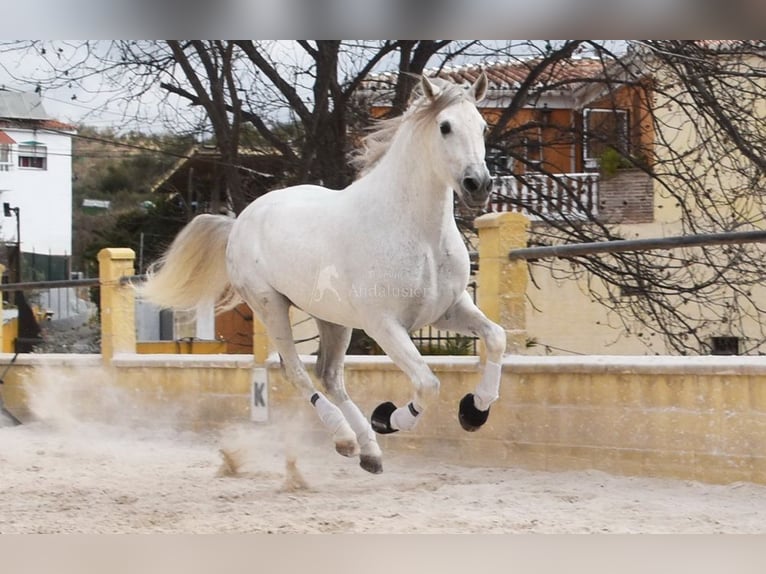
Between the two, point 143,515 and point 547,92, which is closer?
point 143,515

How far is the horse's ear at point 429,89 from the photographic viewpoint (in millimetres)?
3903

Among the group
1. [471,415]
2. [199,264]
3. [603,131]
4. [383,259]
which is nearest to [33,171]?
[199,264]

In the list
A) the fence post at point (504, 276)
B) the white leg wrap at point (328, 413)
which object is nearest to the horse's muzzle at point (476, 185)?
the white leg wrap at point (328, 413)

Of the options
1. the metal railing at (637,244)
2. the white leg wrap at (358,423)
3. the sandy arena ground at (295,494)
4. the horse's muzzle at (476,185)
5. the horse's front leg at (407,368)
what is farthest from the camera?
the metal railing at (637,244)

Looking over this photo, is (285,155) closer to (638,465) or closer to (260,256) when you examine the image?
(260,256)

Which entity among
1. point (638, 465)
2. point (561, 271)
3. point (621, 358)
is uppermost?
point (561, 271)

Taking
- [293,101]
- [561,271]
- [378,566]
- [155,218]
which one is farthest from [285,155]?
[378,566]

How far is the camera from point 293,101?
4.67 meters

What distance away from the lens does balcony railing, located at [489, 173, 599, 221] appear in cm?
477

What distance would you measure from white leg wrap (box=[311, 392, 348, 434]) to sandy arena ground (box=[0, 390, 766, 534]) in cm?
23

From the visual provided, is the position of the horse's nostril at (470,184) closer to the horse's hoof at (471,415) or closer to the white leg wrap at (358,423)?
the horse's hoof at (471,415)

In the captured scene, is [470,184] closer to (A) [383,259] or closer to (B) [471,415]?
(A) [383,259]

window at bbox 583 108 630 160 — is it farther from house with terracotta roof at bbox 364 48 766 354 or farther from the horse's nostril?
the horse's nostril

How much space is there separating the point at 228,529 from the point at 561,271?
1.89 m
